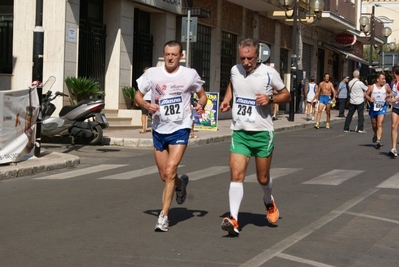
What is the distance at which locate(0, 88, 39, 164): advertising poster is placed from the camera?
526 inches

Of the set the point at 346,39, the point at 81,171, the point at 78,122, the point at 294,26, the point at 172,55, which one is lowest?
the point at 81,171

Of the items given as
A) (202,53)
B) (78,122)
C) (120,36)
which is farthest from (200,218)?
(202,53)

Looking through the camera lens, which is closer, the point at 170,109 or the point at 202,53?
the point at 170,109

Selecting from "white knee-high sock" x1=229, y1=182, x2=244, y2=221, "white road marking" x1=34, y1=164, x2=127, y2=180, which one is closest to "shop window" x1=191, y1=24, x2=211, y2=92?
"white road marking" x1=34, y1=164, x2=127, y2=180

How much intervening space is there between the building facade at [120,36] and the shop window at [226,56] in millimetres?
41

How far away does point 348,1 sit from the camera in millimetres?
51000

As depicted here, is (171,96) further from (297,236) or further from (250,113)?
(297,236)

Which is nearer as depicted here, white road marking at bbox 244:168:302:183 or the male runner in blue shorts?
white road marking at bbox 244:168:302:183

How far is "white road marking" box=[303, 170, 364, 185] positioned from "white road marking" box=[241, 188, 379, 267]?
1.65m

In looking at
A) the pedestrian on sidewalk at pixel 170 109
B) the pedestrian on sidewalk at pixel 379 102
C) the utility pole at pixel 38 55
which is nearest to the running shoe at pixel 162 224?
the pedestrian on sidewalk at pixel 170 109

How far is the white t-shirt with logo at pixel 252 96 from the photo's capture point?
25.6 ft

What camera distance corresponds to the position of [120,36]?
23.8 meters

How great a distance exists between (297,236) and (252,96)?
1.40 meters

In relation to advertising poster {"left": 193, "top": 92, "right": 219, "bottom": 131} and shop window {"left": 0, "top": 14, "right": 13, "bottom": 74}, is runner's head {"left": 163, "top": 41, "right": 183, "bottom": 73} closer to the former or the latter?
shop window {"left": 0, "top": 14, "right": 13, "bottom": 74}
